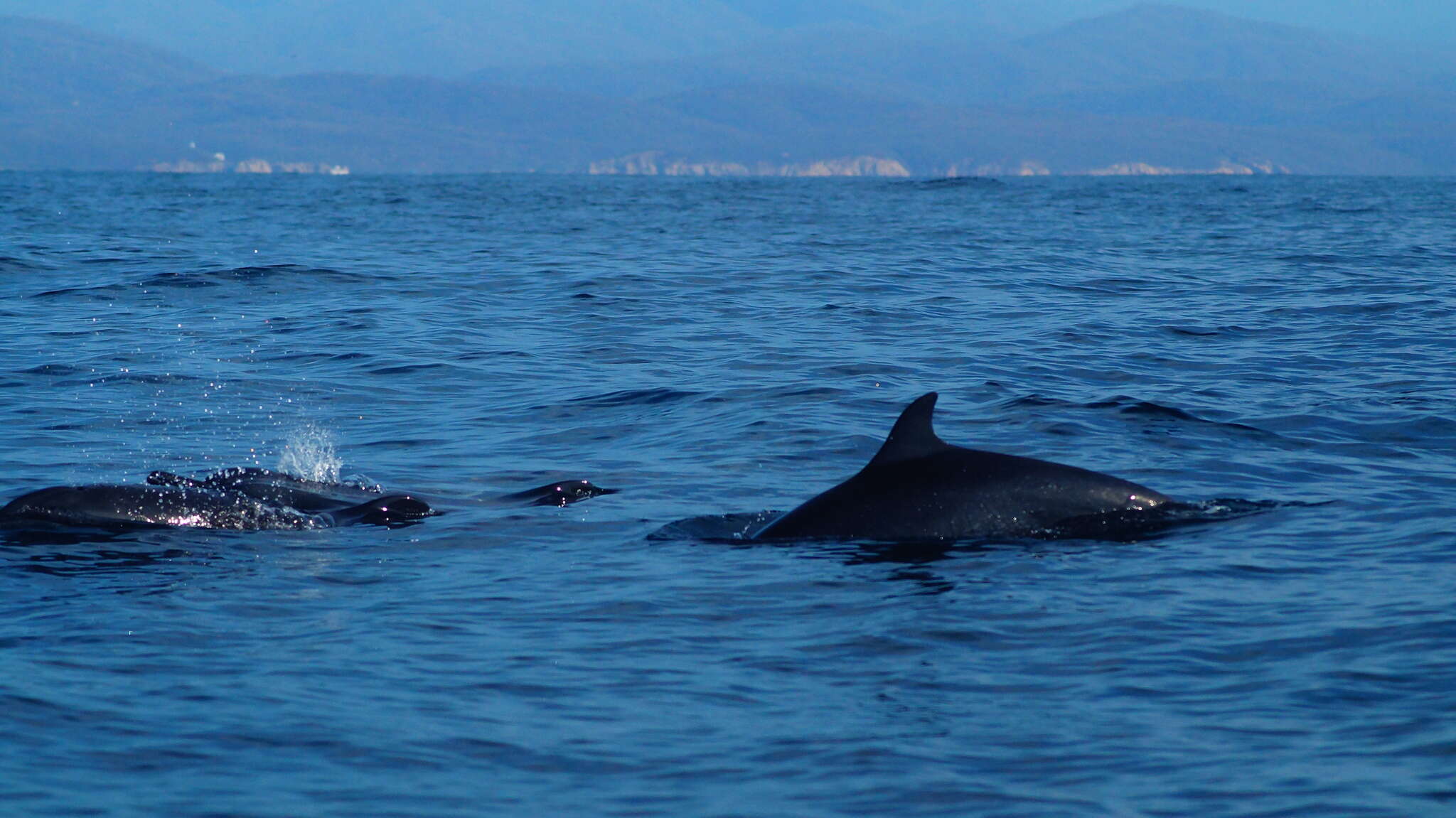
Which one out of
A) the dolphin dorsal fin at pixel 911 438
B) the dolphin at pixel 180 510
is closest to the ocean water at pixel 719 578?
the dolphin at pixel 180 510

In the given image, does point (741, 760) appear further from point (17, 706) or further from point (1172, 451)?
point (1172, 451)

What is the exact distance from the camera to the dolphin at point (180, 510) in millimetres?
10281

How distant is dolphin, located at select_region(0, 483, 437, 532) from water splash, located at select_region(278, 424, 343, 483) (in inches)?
45.9

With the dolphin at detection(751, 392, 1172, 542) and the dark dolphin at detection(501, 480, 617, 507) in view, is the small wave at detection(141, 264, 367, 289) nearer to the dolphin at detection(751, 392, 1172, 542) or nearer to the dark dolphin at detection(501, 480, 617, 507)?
the dark dolphin at detection(501, 480, 617, 507)

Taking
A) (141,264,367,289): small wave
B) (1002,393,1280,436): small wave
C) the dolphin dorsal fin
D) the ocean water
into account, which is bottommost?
the ocean water

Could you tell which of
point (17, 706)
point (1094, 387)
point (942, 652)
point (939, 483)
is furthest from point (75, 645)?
point (1094, 387)

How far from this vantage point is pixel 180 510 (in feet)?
34.4

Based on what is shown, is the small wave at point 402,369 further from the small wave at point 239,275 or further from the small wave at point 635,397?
the small wave at point 239,275

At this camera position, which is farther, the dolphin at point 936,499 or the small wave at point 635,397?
the small wave at point 635,397

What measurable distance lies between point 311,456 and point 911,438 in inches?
221

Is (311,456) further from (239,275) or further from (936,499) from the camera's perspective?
(239,275)

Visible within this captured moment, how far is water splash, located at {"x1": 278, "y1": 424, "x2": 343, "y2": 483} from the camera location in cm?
1238

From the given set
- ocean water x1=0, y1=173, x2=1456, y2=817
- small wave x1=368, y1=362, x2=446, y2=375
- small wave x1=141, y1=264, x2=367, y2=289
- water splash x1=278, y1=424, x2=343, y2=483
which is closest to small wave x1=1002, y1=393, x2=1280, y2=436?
ocean water x1=0, y1=173, x2=1456, y2=817

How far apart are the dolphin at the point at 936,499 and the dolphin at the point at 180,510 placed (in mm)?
2684
